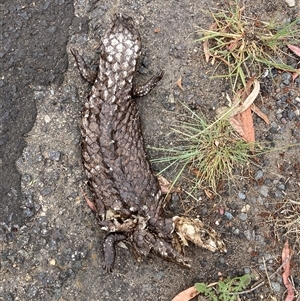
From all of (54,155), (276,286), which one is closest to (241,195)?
(276,286)

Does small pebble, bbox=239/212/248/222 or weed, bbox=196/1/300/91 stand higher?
weed, bbox=196/1/300/91

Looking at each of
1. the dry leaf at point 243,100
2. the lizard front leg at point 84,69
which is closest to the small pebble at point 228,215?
the dry leaf at point 243,100

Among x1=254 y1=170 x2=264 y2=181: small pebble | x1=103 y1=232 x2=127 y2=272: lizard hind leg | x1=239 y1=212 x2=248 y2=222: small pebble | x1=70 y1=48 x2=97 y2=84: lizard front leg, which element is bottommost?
x1=239 y1=212 x2=248 y2=222: small pebble

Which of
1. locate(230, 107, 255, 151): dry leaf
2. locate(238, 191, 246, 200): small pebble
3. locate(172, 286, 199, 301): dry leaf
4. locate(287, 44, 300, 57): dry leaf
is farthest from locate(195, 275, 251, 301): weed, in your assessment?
locate(287, 44, 300, 57): dry leaf

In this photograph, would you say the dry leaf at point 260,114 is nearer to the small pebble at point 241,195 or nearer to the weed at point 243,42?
the weed at point 243,42

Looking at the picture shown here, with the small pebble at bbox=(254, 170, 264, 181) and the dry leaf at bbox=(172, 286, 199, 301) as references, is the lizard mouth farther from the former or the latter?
the small pebble at bbox=(254, 170, 264, 181)

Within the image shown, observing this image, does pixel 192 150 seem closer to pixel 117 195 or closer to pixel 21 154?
pixel 117 195

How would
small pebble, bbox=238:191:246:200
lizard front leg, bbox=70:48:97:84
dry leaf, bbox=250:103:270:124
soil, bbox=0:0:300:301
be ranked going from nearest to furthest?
1. soil, bbox=0:0:300:301
2. lizard front leg, bbox=70:48:97:84
3. small pebble, bbox=238:191:246:200
4. dry leaf, bbox=250:103:270:124
